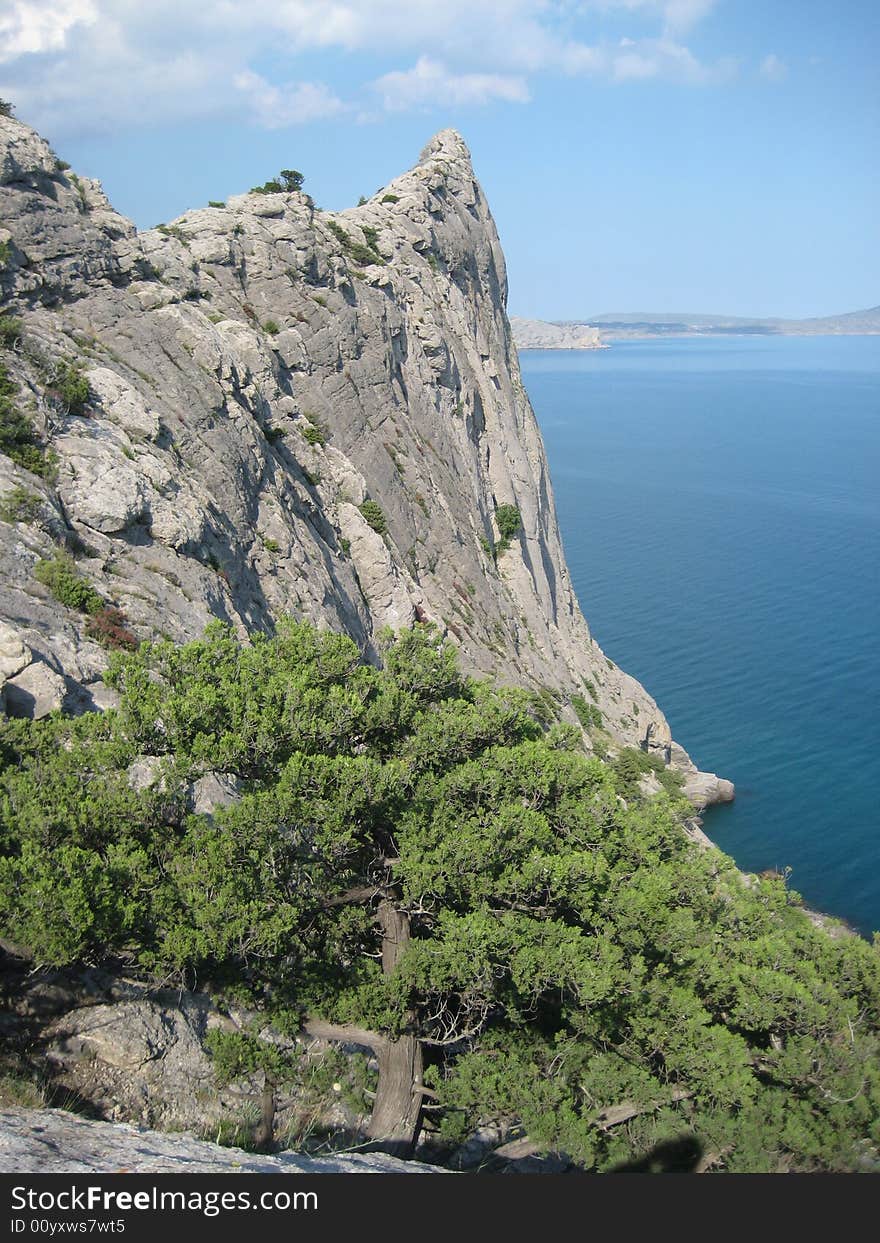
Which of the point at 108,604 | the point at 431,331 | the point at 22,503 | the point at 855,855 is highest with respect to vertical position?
the point at 431,331

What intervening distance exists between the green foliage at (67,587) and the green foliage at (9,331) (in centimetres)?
1028

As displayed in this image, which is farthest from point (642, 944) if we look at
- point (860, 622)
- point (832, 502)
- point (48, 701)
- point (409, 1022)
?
point (832, 502)

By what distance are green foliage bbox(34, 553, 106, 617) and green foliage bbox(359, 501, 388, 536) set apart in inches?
1022

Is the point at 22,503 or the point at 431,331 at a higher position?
the point at 431,331

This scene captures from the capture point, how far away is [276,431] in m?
42.8

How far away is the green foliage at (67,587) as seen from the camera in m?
22.5

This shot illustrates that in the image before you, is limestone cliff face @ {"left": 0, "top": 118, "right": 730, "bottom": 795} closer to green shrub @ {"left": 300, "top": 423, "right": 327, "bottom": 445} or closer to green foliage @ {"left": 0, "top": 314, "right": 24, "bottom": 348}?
green shrub @ {"left": 300, "top": 423, "right": 327, "bottom": 445}

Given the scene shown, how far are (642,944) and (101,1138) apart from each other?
934 centimetres

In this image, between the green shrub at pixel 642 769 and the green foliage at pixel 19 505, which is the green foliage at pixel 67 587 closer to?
the green foliage at pixel 19 505

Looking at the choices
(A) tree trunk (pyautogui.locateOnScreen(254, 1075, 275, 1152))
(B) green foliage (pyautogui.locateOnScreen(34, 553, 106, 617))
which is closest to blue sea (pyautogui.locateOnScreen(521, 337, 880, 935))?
(A) tree trunk (pyautogui.locateOnScreen(254, 1075, 275, 1152))

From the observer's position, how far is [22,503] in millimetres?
23828

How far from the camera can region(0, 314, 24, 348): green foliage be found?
28938mm

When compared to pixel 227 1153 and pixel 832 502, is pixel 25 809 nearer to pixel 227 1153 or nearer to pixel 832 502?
pixel 227 1153

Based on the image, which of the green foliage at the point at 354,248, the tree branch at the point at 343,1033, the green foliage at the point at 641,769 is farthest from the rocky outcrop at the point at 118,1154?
the green foliage at the point at 354,248
